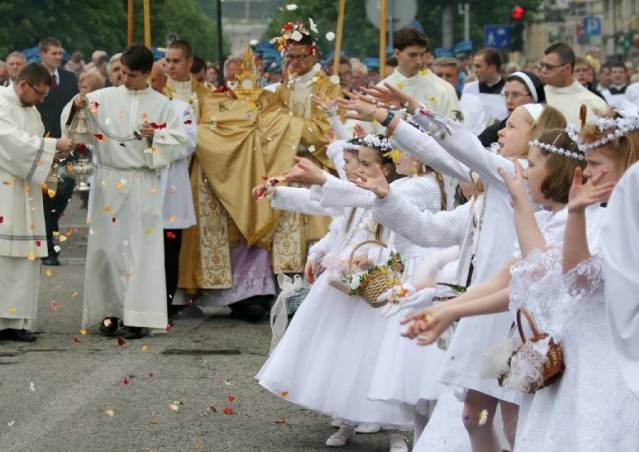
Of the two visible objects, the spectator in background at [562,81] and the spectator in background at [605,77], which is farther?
the spectator in background at [605,77]

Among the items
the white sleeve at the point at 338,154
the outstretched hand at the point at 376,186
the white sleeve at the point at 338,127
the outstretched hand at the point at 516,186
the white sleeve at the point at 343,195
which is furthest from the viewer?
the white sleeve at the point at 338,127

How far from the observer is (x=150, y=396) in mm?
9039

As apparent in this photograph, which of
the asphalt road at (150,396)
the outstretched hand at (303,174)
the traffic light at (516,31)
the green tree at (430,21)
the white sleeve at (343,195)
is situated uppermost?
the outstretched hand at (303,174)

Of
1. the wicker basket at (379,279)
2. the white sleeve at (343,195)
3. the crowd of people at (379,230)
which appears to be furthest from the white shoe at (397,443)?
the white sleeve at (343,195)

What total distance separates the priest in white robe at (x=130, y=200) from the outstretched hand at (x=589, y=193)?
6.65 meters

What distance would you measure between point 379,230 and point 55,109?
8873mm

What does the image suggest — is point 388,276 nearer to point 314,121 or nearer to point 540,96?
point 540,96

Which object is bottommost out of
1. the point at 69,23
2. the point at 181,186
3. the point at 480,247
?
the point at 69,23

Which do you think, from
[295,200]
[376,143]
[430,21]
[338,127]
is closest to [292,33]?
[338,127]

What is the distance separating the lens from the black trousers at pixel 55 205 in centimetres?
1592

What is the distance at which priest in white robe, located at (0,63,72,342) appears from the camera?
36.3 ft

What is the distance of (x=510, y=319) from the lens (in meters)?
6.11

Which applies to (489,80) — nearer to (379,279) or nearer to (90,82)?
(90,82)

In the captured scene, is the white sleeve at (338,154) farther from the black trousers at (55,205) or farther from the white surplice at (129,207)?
the black trousers at (55,205)
